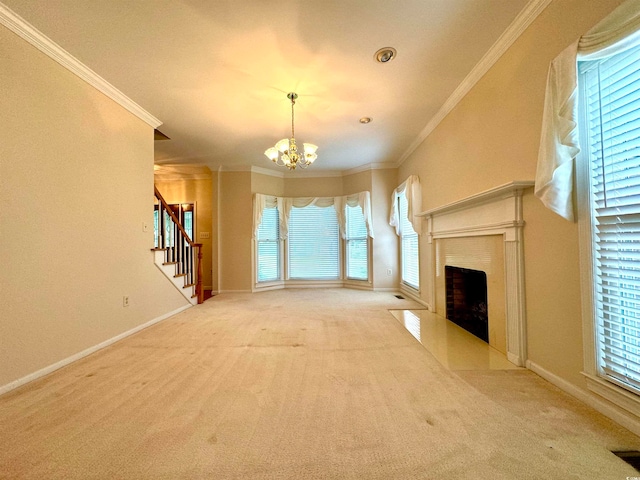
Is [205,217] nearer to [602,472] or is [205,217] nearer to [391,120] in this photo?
[391,120]

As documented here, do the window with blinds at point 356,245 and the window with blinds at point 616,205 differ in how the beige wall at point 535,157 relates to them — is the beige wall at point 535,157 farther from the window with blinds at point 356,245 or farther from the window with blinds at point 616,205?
the window with blinds at point 356,245

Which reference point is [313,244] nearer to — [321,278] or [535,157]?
[321,278]

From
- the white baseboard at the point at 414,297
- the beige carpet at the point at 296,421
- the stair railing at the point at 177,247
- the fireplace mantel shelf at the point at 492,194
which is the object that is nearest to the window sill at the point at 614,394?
the beige carpet at the point at 296,421

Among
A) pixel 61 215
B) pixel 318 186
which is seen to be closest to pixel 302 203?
pixel 318 186

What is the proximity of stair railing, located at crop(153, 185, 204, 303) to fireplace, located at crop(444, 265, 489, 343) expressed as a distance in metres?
3.94

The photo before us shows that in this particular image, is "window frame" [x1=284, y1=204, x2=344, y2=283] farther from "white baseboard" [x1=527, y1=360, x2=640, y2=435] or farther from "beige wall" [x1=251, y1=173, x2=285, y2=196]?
"white baseboard" [x1=527, y1=360, x2=640, y2=435]

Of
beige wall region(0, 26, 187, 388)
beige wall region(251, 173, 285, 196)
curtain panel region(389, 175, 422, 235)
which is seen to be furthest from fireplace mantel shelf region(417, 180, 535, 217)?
beige wall region(251, 173, 285, 196)

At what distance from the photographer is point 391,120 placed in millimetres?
3527

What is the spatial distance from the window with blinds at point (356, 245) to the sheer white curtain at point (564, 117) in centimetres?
404

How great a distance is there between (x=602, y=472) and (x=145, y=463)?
78.6 inches

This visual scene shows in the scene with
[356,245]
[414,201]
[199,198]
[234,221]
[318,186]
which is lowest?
[356,245]

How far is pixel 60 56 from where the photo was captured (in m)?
2.19

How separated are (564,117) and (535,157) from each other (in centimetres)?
39

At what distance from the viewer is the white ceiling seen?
183cm
